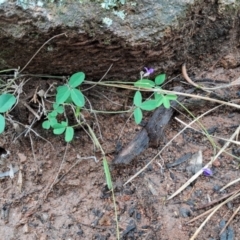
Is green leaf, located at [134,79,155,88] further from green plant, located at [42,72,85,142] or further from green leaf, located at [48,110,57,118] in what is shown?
green leaf, located at [48,110,57,118]

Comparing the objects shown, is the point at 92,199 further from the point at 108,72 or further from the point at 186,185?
the point at 108,72

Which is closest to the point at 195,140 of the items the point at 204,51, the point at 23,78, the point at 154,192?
the point at 154,192

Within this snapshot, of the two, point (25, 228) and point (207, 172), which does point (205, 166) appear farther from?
point (25, 228)

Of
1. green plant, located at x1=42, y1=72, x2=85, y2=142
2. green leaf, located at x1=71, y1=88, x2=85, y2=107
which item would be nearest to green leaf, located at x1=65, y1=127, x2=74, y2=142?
green plant, located at x1=42, y1=72, x2=85, y2=142

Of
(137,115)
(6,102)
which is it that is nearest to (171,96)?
(137,115)

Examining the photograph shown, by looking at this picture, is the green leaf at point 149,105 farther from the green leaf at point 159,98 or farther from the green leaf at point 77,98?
the green leaf at point 77,98
